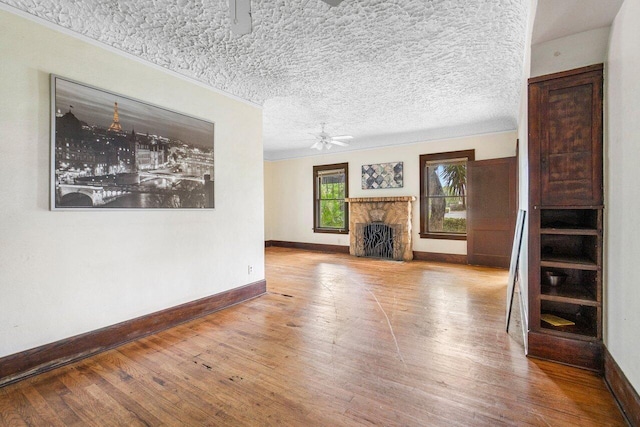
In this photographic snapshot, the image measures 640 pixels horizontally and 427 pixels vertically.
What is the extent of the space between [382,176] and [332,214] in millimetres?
1691

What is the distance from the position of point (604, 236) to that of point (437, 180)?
14.4ft

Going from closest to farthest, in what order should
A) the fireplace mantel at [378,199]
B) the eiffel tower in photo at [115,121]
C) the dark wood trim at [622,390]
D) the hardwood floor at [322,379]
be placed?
the dark wood trim at [622,390], the hardwood floor at [322,379], the eiffel tower in photo at [115,121], the fireplace mantel at [378,199]

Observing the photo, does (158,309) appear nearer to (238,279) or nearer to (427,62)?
(238,279)

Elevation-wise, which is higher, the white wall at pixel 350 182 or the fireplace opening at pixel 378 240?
the white wall at pixel 350 182

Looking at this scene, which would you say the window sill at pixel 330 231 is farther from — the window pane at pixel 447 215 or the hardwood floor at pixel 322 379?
the hardwood floor at pixel 322 379

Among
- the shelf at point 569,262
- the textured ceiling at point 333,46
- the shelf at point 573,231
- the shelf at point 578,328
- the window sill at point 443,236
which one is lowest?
the shelf at point 578,328

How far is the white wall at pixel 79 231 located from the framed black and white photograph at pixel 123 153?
8 cm

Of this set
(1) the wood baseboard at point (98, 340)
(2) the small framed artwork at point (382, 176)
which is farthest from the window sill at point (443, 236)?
(1) the wood baseboard at point (98, 340)

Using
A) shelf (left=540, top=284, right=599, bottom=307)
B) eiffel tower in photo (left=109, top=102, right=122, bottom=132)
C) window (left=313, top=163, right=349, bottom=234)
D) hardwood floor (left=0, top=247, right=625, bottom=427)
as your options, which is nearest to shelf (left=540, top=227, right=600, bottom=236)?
shelf (left=540, top=284, right=599, bottom=307)

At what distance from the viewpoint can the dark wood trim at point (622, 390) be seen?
147cm

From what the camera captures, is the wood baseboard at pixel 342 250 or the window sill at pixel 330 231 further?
the window sill at pixel 330 231

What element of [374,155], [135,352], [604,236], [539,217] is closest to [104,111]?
[135,352]

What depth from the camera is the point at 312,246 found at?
780cm

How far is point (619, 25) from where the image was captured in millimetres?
1727
